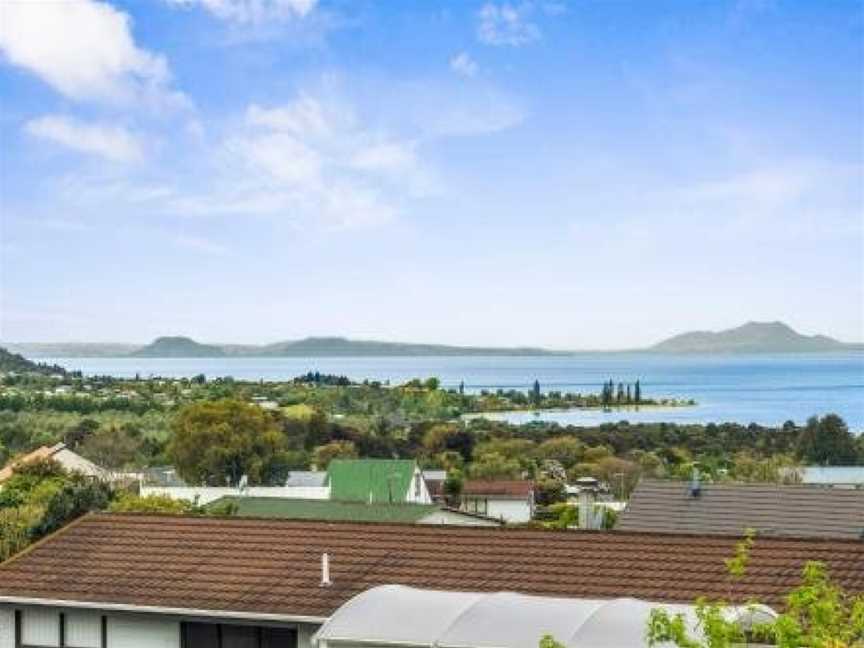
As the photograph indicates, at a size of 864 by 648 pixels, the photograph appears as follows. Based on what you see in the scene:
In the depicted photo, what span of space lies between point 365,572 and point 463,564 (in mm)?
1119

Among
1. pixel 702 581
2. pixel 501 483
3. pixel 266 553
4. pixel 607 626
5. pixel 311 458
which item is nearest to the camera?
pixel 607 626

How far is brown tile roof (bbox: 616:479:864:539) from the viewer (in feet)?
96.3

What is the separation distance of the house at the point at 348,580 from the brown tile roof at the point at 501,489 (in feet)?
131

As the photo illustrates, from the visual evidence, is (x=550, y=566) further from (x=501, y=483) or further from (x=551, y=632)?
(x=501, y=483)

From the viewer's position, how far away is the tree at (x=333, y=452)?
80.0 m

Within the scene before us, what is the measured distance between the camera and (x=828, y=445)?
9038cm

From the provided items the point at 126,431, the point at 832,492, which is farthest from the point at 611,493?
the point at 126,431

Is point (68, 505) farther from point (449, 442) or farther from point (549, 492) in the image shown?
point (449, 442)

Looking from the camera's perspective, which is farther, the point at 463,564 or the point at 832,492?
the point at 832,492

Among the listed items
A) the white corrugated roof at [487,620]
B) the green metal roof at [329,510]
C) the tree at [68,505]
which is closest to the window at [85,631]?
the white corrugated roof at [487,620]

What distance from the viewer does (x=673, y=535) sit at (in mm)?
16266

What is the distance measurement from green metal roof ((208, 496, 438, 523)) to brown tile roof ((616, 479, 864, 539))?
21.3 ft

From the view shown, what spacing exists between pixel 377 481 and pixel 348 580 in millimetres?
37809

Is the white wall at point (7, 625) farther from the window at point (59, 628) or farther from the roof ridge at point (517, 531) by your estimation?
the roof ridge at point (517, 531)
